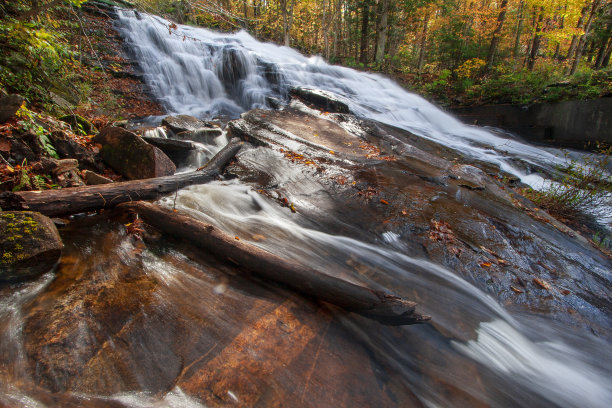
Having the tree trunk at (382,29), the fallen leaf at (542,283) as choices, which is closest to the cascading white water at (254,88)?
the tree trunk at (382,29)

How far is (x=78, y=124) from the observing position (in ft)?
17.1

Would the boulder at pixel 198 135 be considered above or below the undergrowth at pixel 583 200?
above

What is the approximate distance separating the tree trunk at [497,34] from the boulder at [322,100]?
1210 cm

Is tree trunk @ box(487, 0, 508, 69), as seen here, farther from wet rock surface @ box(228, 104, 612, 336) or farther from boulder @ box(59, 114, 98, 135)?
boulder @ box(59, 114, 98, 135)

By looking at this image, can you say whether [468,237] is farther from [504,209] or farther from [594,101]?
[594,101]

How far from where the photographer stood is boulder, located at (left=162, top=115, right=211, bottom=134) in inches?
266

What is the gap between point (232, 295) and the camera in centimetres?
238

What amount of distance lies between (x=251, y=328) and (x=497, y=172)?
796 cm

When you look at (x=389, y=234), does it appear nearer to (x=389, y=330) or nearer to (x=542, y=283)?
(x=389, y=330)

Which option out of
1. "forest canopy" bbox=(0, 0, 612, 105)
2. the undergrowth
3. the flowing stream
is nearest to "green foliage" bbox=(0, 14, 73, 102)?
"forest canopy" bbox=(0, 0, 612, 105)

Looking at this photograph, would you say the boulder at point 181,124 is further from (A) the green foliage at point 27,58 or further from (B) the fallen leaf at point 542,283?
(B) the fallen leaf at point 542,283

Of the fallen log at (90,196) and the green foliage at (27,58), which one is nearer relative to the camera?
the fallen log at (90,196)

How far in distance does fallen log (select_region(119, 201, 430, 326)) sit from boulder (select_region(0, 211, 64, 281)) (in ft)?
3.01

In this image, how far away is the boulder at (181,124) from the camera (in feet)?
22.2
